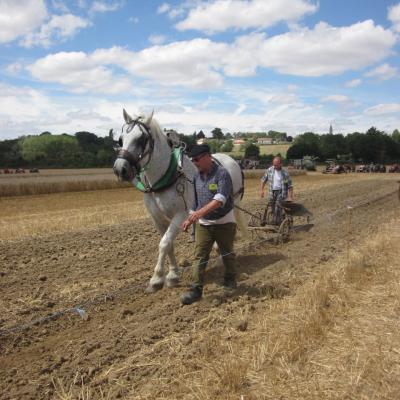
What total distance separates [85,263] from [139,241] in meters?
2.02

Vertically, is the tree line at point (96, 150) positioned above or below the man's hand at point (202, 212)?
above

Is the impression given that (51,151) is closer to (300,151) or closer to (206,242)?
(300,151)

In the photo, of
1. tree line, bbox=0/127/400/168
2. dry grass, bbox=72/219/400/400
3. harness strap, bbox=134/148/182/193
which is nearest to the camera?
dry grass, bbox=72/219/400/400

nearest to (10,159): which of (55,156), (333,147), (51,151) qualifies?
(55,156)

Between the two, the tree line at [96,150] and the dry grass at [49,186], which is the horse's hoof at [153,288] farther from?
the tree line at [96,150]

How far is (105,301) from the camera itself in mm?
5707

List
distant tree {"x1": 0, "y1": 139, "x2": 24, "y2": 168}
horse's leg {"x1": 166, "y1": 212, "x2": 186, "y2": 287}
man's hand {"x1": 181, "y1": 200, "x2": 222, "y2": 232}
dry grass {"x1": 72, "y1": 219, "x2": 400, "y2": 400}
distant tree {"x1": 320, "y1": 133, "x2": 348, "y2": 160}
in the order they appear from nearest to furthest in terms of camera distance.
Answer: dry grass {"x1": 72, "y1": 219, "x2": 400, "y2": 400} < man's hand {"x1": 181, "y1": 200, "x2": 222, "y2": 232} < horse's leg {"x1": 166, "y1": 212, "x2": 186, "y2": 287} < distant tree {"x1": 0, "y1": 139, "x2": 24, "y2": 168} < distant tree {"x1": 320, "y1": 133, "x2": 348, "y2": 160}

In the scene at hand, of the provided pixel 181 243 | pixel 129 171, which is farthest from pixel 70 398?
pixel 181 243

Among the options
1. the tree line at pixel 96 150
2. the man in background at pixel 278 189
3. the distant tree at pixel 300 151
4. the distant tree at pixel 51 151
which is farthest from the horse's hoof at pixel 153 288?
the distant tree at pixel 300 151

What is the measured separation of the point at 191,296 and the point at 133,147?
1.94 meters

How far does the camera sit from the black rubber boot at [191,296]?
5.34 m

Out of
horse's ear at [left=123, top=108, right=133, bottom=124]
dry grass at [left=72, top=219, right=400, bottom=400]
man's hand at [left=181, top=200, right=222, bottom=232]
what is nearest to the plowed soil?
dry grass at [left=72, top=219, right=400, bottom=400]

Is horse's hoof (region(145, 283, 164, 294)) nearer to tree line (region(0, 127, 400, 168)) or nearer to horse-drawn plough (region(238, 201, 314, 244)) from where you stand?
horse-drawn plough (region(238, 201, 314, 244))

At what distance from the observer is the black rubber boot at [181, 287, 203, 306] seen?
17.5 ft
